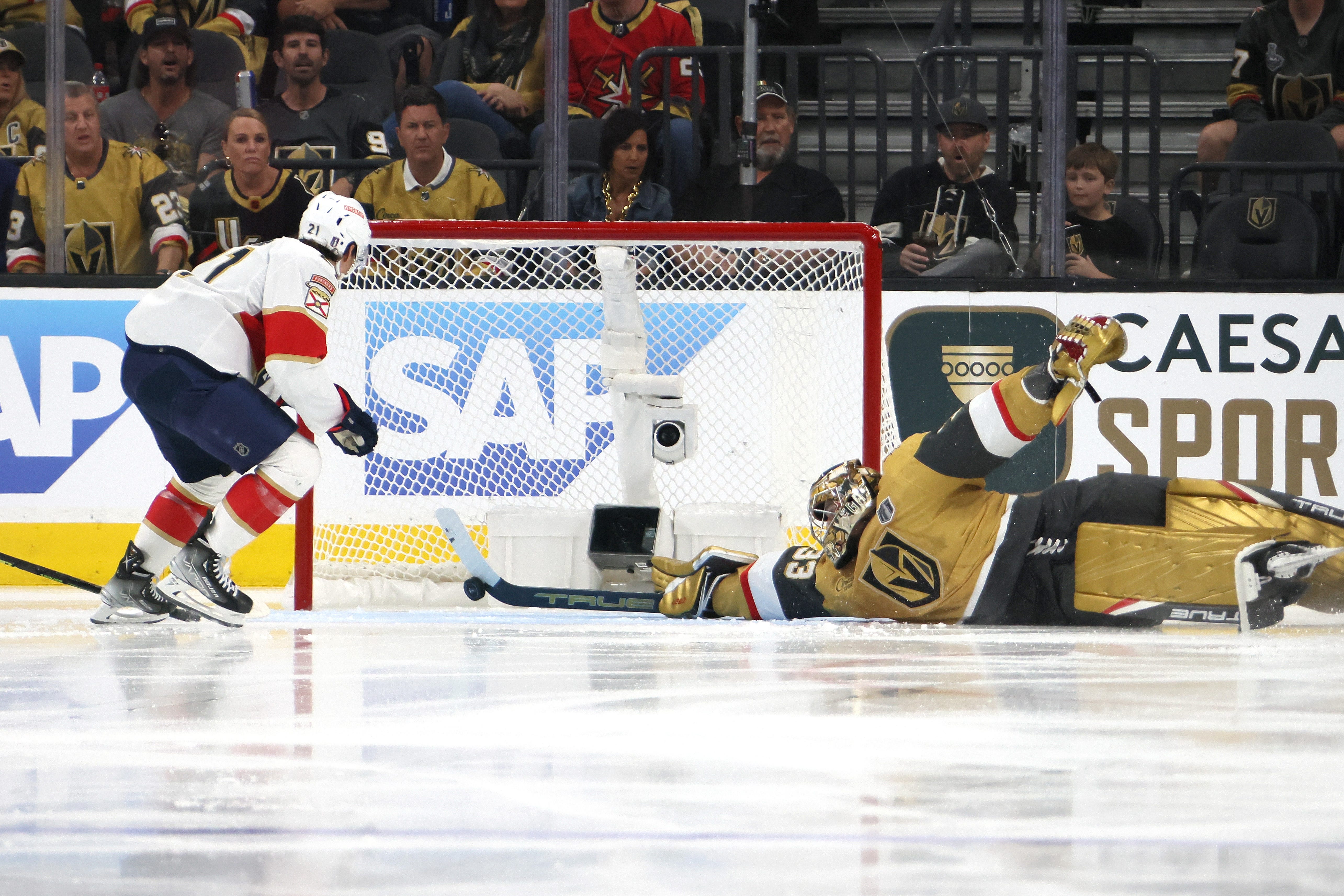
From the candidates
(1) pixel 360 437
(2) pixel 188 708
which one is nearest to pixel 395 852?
(2) pixel 188 708

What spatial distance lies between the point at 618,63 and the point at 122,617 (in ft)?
8.19

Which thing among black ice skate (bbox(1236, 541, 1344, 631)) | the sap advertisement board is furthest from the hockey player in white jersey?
black ice skate (bbox(1236, 541, 1344, 631))

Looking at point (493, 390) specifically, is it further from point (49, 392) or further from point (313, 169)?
point (49, 392)

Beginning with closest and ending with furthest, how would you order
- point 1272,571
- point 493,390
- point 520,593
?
point 1272,571
point 520,593
point 493,390

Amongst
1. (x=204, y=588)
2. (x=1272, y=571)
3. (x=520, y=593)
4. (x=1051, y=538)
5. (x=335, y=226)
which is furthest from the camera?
(x=520, y=593)

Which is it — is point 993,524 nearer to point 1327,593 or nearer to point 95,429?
point 1327,593

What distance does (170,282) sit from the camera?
3.26 meters

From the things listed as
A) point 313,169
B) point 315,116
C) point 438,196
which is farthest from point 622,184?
point 315,116

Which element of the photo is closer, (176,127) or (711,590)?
(711,590)

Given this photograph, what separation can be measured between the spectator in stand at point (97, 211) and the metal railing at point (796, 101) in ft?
5.22

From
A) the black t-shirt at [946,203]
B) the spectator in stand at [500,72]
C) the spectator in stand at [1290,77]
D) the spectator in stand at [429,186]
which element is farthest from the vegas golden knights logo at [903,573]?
the spectator in stand at [1290,77]

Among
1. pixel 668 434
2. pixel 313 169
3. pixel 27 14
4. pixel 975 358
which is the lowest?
pixel 668 434

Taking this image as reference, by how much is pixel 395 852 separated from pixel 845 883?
1.31 feet

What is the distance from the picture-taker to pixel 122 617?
129 inches
